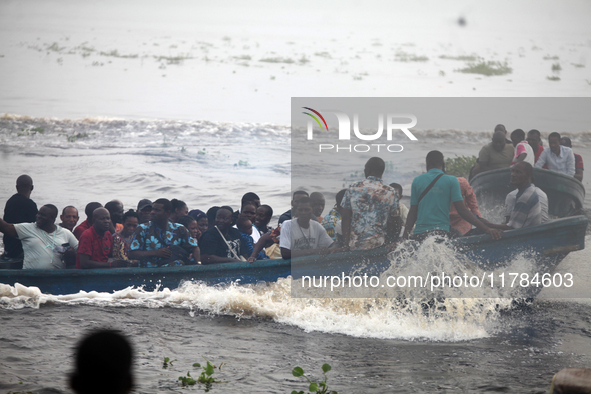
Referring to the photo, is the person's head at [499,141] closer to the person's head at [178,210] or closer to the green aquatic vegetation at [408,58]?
the person's head at [178,210]

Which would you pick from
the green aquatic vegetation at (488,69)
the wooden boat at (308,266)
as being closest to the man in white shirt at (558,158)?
the wooden boat at (308,266)

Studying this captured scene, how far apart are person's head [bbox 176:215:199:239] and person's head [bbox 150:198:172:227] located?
51 centimetres

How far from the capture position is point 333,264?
17.8 ft

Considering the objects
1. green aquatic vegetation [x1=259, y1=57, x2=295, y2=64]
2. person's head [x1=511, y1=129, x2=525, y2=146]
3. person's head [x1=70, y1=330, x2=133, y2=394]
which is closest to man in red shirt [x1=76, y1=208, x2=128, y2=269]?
person's head [x1=70, y1=330, x2=133, y2=394]

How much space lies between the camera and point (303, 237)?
5.35 metres

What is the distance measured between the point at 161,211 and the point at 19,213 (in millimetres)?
1496

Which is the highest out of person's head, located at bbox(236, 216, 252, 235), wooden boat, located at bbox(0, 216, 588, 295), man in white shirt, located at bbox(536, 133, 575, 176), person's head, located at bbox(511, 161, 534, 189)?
man in white shirt, located at bbox(536, 133, 575, 176)

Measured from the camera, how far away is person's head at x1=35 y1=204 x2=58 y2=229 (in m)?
5.51

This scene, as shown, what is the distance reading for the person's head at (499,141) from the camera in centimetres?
721

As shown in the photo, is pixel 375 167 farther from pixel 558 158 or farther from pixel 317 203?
pixel 558 158

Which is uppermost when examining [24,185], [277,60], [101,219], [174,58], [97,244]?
[174,58]

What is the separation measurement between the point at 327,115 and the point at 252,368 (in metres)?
14.5

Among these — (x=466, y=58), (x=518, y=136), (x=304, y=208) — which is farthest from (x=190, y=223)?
(x=466, y=58)

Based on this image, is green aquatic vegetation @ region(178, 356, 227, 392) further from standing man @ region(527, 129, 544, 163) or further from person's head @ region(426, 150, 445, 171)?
standing man @ region(527, 129, 544, 163)
